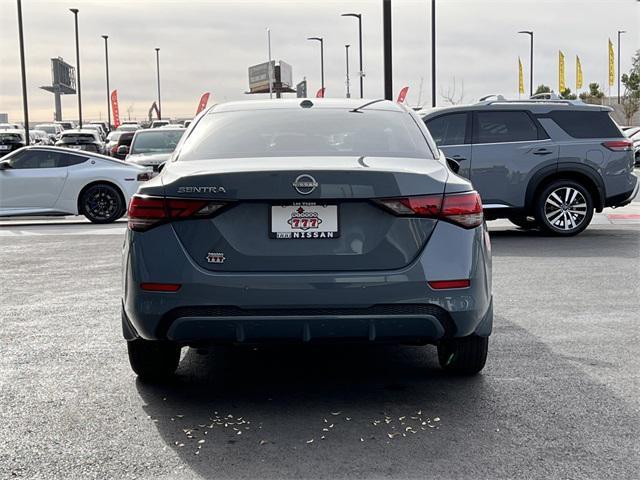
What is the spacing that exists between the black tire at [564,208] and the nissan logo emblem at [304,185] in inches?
359

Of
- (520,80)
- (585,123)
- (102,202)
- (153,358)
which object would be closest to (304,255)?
(153,358)

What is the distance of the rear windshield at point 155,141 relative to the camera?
20641 millimetres

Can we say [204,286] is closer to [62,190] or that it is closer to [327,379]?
[327,379]

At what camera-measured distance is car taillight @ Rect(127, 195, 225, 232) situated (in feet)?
15.4

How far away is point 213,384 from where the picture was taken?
5488 millimetres

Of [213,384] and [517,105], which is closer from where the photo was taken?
[213,384]

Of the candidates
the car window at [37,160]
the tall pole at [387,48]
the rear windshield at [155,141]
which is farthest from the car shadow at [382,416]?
the tall pole at [387,48]

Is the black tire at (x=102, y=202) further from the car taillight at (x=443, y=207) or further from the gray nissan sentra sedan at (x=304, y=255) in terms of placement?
the car taillight at (x=443, y=207)

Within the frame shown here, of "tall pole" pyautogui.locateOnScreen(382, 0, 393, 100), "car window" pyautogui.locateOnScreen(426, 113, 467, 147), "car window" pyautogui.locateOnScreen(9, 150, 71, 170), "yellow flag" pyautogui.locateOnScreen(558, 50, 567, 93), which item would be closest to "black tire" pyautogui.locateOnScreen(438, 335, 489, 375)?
"car window" pyautogui.locateOnScreen(426, 113, 467, 147)

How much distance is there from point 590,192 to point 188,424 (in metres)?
9.98

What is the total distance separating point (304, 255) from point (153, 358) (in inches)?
49.9

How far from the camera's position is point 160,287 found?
15.5ft

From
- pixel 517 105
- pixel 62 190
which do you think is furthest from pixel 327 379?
pixel 62 190

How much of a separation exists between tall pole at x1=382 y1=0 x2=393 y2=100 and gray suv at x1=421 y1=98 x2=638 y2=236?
24.9 ft
